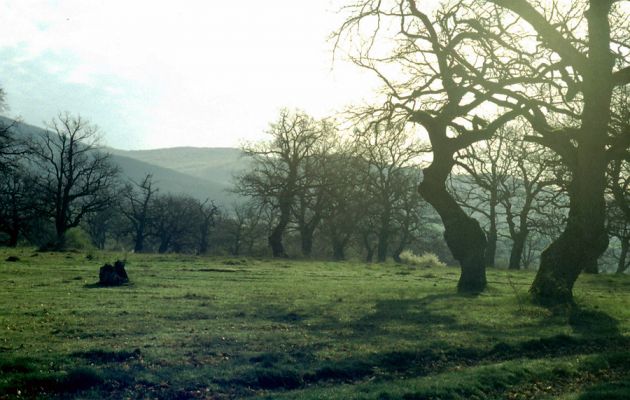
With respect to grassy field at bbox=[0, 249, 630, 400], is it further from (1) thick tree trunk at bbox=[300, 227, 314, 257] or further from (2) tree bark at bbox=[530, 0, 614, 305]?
(1) thick tree trunk at bbox=[300, 227, 314, 257]

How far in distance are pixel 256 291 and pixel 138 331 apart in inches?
366

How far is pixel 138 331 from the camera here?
41.3ft

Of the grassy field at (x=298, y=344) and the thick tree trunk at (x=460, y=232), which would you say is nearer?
the grassy field at (x=298, y=344)

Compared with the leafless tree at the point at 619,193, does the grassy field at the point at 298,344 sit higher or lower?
lower

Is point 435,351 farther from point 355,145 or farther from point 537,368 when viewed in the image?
point 355,145

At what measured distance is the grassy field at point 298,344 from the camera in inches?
365

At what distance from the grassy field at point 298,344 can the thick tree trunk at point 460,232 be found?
1929 mm

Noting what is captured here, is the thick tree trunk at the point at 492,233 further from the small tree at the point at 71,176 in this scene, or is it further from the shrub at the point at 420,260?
the small tree at the point at 71,176

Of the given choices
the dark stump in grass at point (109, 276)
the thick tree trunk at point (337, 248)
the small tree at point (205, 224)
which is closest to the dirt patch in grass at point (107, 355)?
the dark stump in grass at point (109, 276)

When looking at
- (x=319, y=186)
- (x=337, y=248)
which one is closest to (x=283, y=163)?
(x=319, y=186)

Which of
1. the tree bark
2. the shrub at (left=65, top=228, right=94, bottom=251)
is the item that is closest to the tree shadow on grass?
the tree bark

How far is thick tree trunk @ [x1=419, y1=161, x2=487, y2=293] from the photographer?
76.9 feet

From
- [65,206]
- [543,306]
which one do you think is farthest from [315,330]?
[65,206]

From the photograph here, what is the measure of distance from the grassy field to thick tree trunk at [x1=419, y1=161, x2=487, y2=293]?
1.93m
